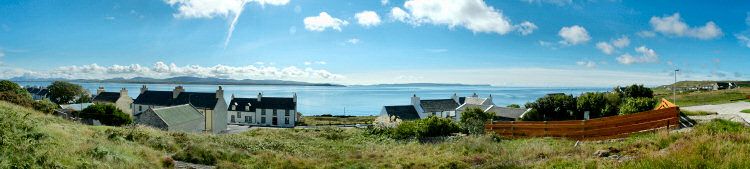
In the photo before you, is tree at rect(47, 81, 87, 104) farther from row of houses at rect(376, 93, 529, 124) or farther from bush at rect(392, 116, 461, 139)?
bush at rect(392, 116, 461, 139)

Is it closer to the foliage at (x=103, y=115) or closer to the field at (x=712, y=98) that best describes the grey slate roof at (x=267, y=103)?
the foliage at (x=103, y=115)

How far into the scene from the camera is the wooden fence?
45.1 feet

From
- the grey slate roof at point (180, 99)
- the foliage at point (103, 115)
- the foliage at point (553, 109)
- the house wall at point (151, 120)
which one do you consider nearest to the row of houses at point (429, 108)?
the foliage at point (553, 109)

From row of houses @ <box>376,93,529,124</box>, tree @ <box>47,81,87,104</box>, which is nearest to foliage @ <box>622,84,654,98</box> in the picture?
row of houses @ <box>376,93,529,124</box>

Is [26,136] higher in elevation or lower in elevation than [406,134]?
higher

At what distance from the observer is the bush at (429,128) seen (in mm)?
19984

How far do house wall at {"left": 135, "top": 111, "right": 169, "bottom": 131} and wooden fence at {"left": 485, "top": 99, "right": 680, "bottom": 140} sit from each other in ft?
98.6

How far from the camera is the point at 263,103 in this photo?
61.8 metres

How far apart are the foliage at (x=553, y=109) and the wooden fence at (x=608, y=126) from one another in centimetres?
2202

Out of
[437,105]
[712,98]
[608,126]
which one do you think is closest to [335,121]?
[437,105]

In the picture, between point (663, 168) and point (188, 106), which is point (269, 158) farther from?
point (188, 106)

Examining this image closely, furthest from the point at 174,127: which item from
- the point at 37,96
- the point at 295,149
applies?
the point at 37,96

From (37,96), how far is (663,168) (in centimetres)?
12320

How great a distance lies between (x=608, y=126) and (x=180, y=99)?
61.1 m
